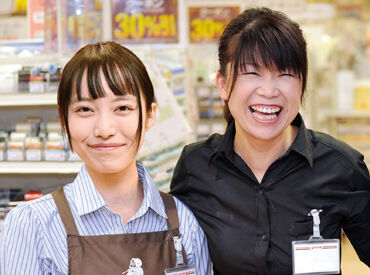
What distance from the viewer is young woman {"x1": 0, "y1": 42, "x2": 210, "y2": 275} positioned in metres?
1.79

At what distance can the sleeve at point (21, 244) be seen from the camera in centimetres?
177

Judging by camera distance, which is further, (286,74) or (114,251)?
(286,74)

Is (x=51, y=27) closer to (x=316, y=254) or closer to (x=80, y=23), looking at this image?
(x=80, y=23)

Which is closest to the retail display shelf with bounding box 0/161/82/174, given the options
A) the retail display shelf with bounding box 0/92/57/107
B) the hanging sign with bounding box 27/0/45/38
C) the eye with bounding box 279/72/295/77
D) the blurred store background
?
the blurred store background

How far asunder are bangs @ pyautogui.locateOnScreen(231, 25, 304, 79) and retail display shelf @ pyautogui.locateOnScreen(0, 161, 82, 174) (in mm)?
1719

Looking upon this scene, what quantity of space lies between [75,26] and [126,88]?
2.30 metres

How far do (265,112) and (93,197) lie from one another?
69cm

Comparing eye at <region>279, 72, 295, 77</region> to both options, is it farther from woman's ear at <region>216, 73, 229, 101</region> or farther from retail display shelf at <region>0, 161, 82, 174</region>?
retail display shelf at <region>0, 161, 82, 174</region>

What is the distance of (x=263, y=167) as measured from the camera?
7.18ft

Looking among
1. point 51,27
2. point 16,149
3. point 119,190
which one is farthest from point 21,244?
point 51,27

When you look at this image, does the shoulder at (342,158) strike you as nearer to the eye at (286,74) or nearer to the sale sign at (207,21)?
the eye at (286,74)

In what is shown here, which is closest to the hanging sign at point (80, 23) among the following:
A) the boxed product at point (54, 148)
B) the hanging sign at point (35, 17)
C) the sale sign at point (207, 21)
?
the hanging sign at point (35, 17)

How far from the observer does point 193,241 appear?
2.06 m

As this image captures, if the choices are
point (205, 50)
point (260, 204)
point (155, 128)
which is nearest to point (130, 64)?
point (260, 204)
